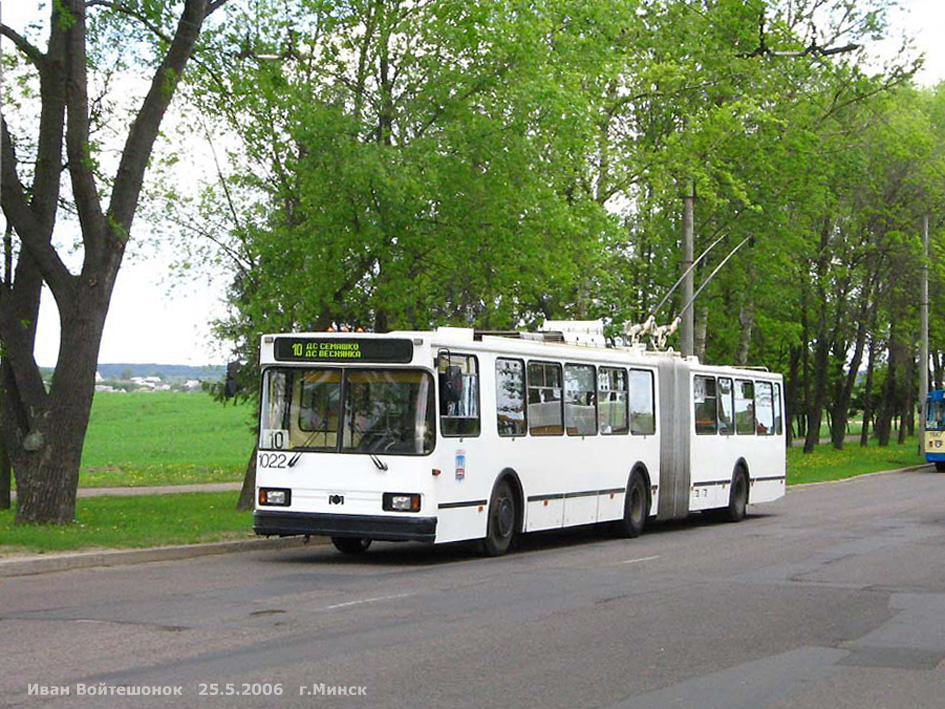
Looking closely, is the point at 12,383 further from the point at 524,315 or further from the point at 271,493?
the point at 524,315

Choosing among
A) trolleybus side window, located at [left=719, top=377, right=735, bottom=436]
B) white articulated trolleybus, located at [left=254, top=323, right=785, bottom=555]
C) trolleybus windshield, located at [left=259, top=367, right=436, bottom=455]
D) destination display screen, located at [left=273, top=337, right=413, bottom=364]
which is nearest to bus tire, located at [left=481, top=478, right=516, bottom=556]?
white articulated trolleybus, located at [left=254, top=323, right=785, bottom=555]

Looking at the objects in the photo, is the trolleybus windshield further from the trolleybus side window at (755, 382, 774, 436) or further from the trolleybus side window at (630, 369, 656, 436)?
the trolleybus side window at (755, 382, 774, 436)

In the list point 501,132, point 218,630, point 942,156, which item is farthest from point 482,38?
point 942,156

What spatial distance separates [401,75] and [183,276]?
931cm

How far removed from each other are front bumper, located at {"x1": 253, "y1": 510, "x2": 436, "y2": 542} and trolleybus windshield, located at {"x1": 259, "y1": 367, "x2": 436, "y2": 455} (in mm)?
775

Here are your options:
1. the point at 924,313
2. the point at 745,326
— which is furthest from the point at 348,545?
the point at 924,313

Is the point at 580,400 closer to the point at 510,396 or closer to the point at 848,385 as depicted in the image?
the point at 510,396

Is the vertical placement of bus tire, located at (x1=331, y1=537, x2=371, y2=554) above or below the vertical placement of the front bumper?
below

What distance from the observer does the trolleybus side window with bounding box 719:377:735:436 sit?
26.3m

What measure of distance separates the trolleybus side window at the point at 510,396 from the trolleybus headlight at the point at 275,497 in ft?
9.43

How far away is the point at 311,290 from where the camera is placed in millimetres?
25109

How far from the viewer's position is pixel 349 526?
17234mm

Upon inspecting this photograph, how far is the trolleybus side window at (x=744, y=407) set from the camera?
88.9 ft

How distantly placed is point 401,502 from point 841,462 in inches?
1457
